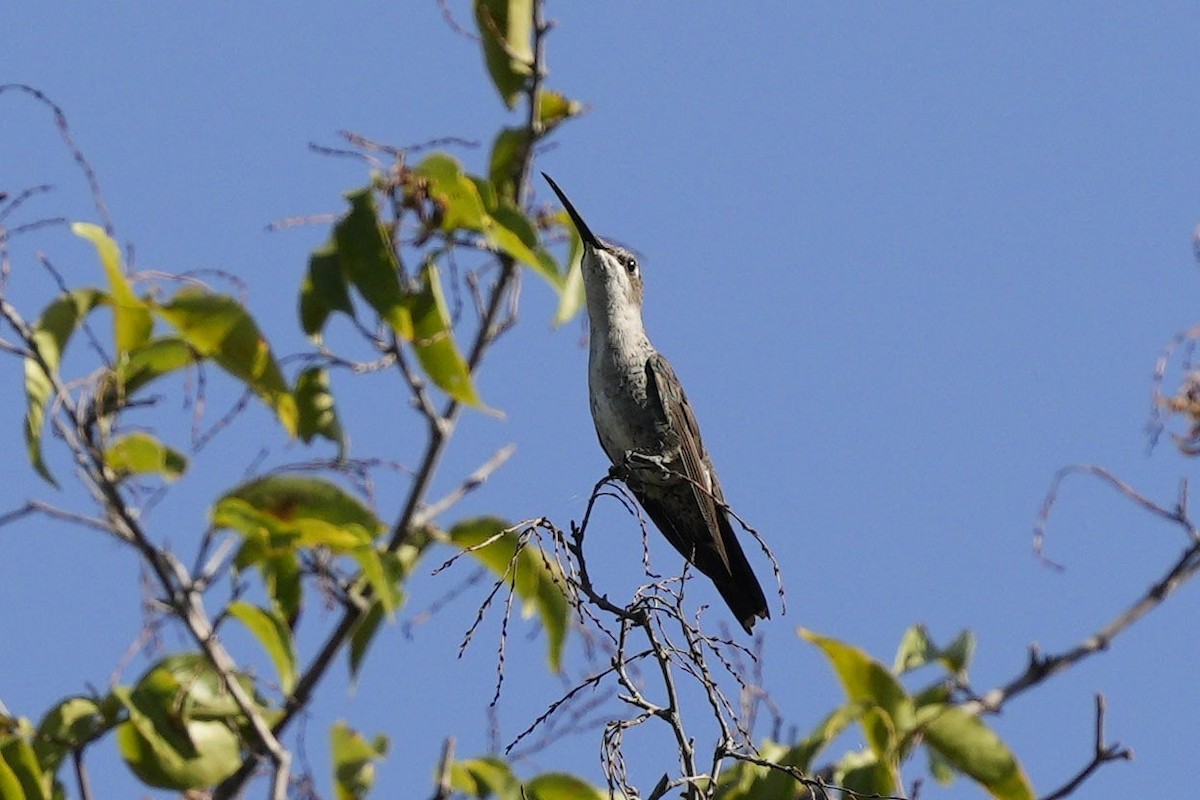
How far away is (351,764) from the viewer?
554 centimetres

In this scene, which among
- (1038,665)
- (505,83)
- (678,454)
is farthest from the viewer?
(505,83)

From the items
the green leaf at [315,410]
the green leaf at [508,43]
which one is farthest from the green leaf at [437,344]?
the green leaf at [508,43]

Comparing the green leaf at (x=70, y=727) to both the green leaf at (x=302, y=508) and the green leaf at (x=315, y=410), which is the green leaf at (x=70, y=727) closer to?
the green leaf at (x=302, y=508)

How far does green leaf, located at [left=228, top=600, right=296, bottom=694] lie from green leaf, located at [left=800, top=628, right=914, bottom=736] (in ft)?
4.85

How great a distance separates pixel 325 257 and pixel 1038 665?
258 cm

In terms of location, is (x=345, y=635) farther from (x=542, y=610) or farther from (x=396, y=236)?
(x=396, y=236)

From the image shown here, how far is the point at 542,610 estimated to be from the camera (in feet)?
19.2

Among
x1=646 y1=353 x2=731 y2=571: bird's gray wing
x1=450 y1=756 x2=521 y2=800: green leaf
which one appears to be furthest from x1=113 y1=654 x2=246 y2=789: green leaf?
x1=646 y1=353 x2=731 y2=571: bird's gray wing

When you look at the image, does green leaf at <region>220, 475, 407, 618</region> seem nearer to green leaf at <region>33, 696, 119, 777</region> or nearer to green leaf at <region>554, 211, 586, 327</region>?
green leaf at <region>33, 696, 119, 777</region>

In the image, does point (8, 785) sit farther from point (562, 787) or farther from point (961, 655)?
point (961, 655)

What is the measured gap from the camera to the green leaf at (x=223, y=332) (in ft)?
17.6

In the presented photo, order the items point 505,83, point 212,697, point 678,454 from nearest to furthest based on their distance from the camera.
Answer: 1. point 212,697
2. point 678,454
3. point 505,83

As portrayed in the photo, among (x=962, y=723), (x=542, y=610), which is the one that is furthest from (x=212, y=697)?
(x=962, y=723)

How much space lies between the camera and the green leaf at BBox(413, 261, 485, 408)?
551 centimetres
